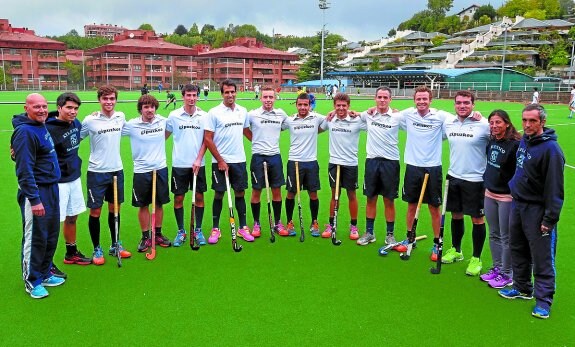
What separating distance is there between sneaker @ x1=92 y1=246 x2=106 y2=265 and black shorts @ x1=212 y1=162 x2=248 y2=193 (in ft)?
5.76

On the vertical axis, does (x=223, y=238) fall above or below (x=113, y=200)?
below

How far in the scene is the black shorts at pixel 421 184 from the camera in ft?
20.3

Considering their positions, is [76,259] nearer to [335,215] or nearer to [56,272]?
[56,272]

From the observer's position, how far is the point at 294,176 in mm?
7125

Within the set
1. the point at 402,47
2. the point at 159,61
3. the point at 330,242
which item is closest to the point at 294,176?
the point at 330,242

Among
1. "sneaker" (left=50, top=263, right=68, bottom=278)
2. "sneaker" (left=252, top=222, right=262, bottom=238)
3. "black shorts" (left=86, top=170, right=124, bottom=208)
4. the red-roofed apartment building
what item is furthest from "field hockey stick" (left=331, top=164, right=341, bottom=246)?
the red-roofed apartment building

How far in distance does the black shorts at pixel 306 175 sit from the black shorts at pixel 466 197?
199 cm

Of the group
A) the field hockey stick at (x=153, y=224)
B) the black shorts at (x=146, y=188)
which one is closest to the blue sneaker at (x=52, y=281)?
the field hockey stick at (x=153, y=224)

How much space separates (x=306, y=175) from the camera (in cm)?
709

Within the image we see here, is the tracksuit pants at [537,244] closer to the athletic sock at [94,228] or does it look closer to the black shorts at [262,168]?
the black shorts at [262,168]

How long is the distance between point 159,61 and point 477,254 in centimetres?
9260

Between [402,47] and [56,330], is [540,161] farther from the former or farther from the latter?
[402,47]

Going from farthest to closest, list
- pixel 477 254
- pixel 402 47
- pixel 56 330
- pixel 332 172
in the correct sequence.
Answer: pixel 402 47 → pixel 332 172 → pixel 477 254 → pixel 56 330

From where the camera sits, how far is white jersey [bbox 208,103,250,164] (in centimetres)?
669
